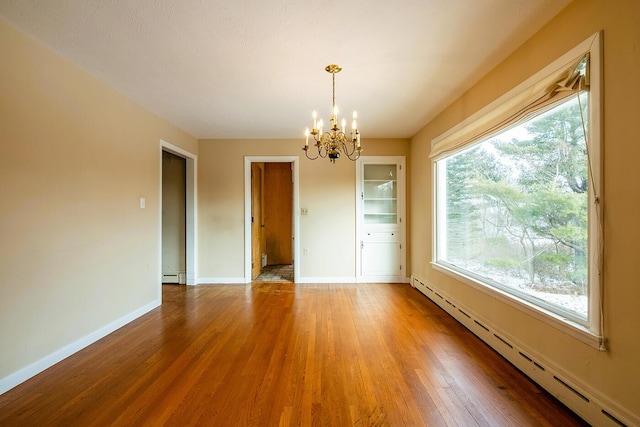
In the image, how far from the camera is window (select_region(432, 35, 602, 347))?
1652 millimetres

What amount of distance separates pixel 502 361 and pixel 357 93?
291cm

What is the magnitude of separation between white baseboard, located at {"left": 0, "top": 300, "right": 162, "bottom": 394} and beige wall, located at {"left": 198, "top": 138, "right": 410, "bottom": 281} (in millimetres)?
1751

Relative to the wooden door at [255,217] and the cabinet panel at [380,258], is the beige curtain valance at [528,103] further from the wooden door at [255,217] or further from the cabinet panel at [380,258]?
the wooden door at [255,217]

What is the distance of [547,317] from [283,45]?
2.78 metres

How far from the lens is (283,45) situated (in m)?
2.23

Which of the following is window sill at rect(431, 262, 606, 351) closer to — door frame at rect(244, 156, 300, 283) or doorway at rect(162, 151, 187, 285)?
door frame at rect(244, 156, 300, 283)

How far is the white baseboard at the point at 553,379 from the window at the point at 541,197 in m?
0.32

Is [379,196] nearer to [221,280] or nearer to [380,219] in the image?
[380,219]

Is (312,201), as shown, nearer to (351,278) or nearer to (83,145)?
(351,278)

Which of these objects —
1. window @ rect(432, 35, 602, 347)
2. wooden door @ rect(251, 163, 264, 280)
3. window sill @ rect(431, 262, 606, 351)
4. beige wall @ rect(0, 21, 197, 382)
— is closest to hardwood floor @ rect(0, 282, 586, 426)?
beige wall @ rect(0, 21, 197, 382)

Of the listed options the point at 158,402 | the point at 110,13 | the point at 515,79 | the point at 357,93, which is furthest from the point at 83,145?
the point at 515,79

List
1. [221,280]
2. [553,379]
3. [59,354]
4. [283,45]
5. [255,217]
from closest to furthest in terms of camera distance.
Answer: [553,379], [283,45], [59,354], [221,280], [255,217]

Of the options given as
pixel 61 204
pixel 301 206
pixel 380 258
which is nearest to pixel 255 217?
pixel 301 206

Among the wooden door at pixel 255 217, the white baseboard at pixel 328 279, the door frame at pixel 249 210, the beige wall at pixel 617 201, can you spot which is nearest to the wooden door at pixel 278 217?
the wooden door at pixel 255 217
